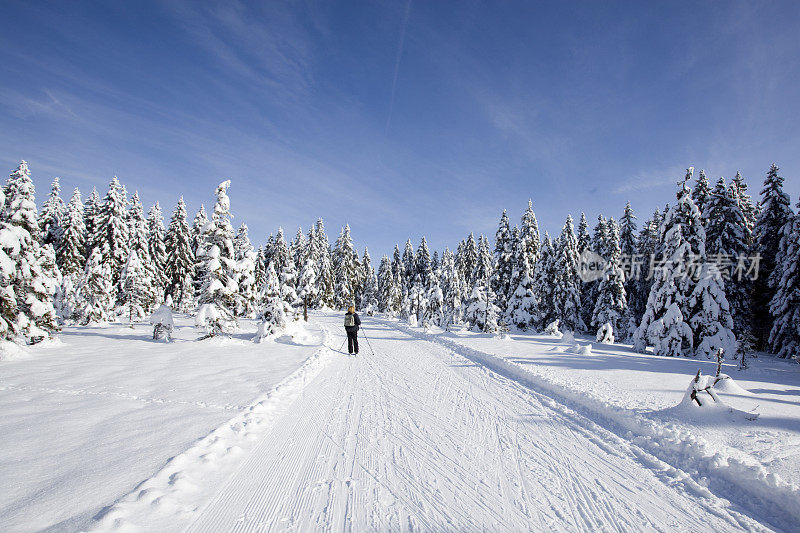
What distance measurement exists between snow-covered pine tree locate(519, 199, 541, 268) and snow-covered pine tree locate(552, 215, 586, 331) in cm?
235

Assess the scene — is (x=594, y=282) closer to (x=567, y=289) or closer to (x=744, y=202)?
(x=567, y=289)

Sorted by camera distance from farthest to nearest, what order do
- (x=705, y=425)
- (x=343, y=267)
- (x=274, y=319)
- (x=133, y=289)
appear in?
1. (x=343, y=267)
2. (x=133, y=289)
3. (x=274, y=319)
4. (x=705, y=425)

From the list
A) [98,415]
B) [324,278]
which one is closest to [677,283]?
[98,415]

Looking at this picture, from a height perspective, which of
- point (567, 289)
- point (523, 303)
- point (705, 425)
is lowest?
point (705, 425)

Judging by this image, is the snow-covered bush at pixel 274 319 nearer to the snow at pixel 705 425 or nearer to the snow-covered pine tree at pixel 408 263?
the snow at pixel 705 425

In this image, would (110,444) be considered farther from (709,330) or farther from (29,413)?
(709,330)

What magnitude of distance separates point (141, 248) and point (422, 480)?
4173cm

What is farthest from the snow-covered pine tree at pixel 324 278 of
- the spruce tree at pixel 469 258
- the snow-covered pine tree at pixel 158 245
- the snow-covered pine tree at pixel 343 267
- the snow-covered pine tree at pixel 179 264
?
the spruce tree at pixel 469 258

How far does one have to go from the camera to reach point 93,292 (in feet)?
74.6

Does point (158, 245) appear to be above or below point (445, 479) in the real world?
above

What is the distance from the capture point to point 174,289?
40281mm

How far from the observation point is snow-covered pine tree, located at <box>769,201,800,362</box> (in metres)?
19.4

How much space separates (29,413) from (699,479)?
10.4 meters

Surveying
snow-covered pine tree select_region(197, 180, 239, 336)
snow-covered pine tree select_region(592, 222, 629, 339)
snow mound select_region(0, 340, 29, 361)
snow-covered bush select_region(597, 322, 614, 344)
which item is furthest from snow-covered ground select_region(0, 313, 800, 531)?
snow-covered pine tree select_region(592, 222, 629, 339)
